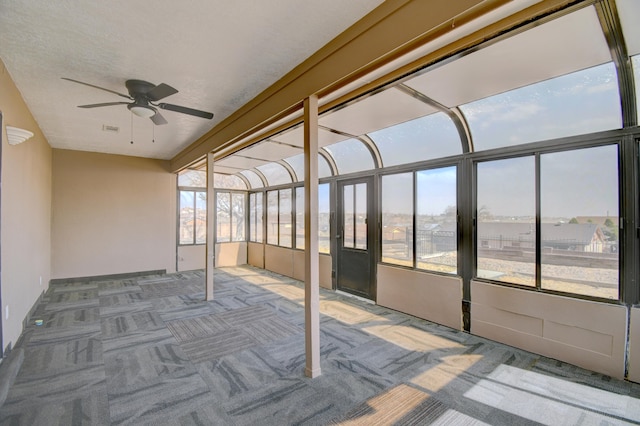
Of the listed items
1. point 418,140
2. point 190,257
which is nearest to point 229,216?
point 190,257

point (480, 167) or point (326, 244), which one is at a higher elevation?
point (480, 167)

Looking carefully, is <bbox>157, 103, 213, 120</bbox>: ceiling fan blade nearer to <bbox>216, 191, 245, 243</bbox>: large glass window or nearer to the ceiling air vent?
the ceiling air vent

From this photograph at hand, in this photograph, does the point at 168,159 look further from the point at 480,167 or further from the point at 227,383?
the point at 480,167

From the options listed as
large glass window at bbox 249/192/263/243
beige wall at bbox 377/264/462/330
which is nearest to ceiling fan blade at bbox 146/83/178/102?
beige wall at bbox 377/264/462/330

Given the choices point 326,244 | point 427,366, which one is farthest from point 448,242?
point 326,244

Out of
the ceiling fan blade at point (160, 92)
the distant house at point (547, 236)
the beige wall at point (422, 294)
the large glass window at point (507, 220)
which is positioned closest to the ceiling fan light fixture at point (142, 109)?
the ceiling fan blade at point (160, 92)

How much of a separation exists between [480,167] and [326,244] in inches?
132

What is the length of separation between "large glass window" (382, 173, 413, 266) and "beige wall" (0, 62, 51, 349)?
4806 millimetres

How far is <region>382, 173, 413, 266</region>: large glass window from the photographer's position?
4679mm

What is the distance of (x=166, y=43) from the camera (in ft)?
8.32

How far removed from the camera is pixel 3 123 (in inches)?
115

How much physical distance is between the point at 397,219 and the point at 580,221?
2317mm

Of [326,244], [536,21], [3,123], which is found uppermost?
[536,21]

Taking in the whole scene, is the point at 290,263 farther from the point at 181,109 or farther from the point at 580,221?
the point at 580,221
